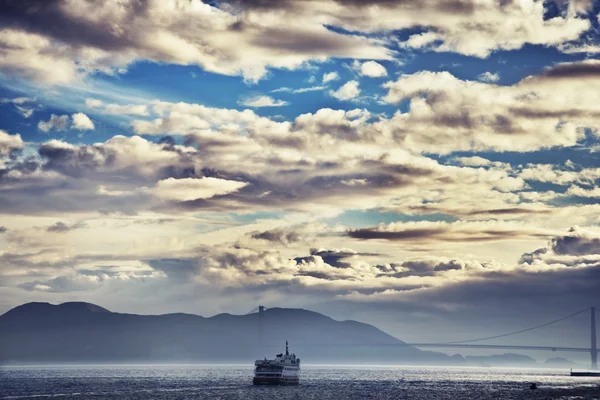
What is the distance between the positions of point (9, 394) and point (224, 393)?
50160mm

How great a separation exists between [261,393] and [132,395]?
30.9 meters

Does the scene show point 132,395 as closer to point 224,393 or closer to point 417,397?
point 224,393

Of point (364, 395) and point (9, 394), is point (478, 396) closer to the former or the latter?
point (364, 395)

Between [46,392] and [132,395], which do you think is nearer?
[132,395]

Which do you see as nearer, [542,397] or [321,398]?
[321,398]

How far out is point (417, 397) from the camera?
630 feet

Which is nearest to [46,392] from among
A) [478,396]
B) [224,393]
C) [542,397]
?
[224,393]

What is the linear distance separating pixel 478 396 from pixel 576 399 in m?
24.5

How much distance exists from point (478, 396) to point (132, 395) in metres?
82.8

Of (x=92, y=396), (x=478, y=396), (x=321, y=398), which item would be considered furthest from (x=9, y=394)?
(x=478, y=396)

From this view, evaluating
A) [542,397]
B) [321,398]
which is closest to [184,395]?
[321,398]

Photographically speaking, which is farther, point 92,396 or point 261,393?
point 261,393

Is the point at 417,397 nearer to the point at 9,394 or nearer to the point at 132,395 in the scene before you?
the point at 132,395

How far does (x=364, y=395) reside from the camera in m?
196
